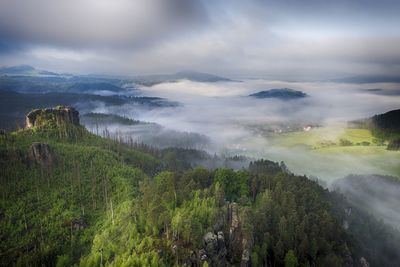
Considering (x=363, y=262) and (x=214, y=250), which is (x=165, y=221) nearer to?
(x=214, y=250)

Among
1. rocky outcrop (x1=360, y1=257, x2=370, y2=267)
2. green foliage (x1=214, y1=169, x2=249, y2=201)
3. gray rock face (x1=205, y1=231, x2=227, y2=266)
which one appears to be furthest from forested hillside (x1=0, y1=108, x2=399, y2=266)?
rocky outcrop (x1=360, y1=257, x2=370, y2=267)

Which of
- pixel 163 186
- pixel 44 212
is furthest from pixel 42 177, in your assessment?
pixel 163 186

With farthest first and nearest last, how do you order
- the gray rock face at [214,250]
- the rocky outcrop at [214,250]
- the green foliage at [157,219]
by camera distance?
1. the green foliage at [157,219]
2. the gray rock face at [214,250]
3. the rocky outcrop at [214,250]

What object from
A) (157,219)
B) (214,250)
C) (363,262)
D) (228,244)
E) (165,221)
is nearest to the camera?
(214,250)

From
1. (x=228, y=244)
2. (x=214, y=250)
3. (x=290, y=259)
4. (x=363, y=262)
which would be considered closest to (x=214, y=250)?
(x=214, y=250)

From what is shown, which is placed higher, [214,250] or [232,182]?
[232,182]

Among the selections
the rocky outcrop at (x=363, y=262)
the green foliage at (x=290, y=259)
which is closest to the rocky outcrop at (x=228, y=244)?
the green foliage at (x=290, y=259)

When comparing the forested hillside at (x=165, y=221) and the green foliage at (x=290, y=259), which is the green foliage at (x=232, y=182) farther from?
the green foliage at (x=290, y=259)

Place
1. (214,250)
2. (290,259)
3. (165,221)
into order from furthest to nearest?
(290,259) < (165,221) < (214,250)

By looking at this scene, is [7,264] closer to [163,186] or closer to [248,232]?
[163,186]
